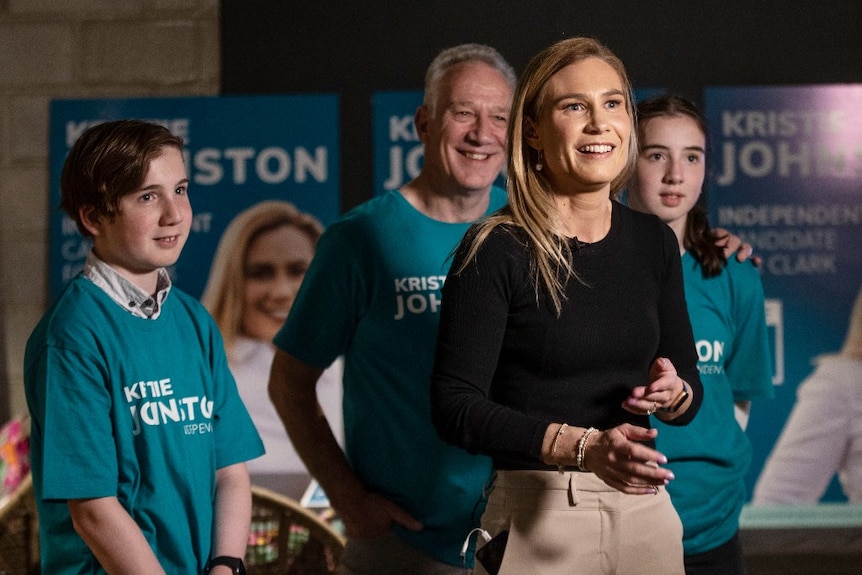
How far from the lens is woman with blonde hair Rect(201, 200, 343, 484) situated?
3510mm

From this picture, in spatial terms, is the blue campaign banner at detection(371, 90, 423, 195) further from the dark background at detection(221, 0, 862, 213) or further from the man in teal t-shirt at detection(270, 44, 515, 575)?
the man in teal t-shirt at detection(270, 44, 515, 575)

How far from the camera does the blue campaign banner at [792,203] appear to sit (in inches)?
139

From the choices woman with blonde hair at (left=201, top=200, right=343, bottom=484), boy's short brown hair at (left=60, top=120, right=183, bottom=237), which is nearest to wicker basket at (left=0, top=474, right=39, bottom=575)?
woman with blonde hair at (left=201, top=200, right=343, bottom=484)

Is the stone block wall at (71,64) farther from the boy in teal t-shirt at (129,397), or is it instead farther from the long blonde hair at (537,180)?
the long blonde hair at (537,180)

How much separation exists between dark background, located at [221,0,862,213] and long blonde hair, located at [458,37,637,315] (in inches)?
81.3

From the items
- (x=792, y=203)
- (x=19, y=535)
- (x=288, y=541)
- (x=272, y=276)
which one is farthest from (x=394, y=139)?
(x=19, y=535)

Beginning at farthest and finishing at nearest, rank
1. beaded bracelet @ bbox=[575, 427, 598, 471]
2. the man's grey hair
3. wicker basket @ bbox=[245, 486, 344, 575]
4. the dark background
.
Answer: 1. the dark background
2. wicker basket @ bbox=[245, 486, 344, 575]
3. the man's grey hair
4. beaded bracelet @ bbox=[575, 427, 598, 471]

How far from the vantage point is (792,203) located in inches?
140

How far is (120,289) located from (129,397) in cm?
17

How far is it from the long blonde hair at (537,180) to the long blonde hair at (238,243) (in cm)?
215

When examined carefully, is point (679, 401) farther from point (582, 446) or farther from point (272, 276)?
point (272, 276)

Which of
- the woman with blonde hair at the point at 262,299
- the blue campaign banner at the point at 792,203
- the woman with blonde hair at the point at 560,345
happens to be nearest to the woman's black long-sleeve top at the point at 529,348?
the woman with blonde hair at the point at 560,345

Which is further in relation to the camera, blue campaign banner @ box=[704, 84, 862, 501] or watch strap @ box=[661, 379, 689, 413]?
blue campaign banner @ box=[704, 84, 862, 501]

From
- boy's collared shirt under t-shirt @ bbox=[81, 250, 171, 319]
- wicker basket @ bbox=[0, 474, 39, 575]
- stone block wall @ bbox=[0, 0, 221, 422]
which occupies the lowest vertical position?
wicker basket @ bbox=[0, 474, 39, 575]
